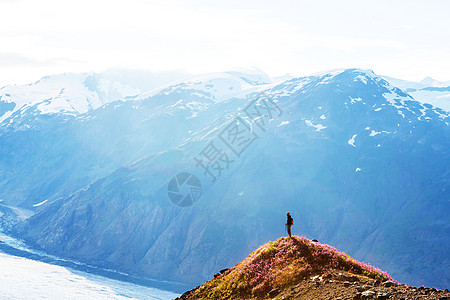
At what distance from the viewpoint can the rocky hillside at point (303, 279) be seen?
27.7 meters

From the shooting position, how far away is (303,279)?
1292 inches

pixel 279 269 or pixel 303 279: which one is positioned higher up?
pixel 303 279

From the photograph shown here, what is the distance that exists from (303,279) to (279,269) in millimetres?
3062

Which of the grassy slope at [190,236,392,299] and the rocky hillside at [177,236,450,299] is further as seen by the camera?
the grassy slope at [190,236,392,299]

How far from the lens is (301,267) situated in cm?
3416

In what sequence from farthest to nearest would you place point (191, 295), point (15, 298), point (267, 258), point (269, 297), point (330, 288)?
point (15, 298)
point (191, 295)
point (267, 258)
point (269, 297)
point (330, 288)

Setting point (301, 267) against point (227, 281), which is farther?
point (227, 281)

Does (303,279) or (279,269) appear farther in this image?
(279,269)

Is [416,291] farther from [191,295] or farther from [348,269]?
[191,295]

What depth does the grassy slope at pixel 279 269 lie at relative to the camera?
33.4 m

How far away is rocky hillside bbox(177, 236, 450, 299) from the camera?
2772 cm

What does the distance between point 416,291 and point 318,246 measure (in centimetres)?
981

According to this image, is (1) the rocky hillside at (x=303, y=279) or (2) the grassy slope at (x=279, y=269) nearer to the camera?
(1) the rocky hillside at (x=303, y=279)

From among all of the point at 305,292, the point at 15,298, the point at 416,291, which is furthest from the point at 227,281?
the point at 15,298
